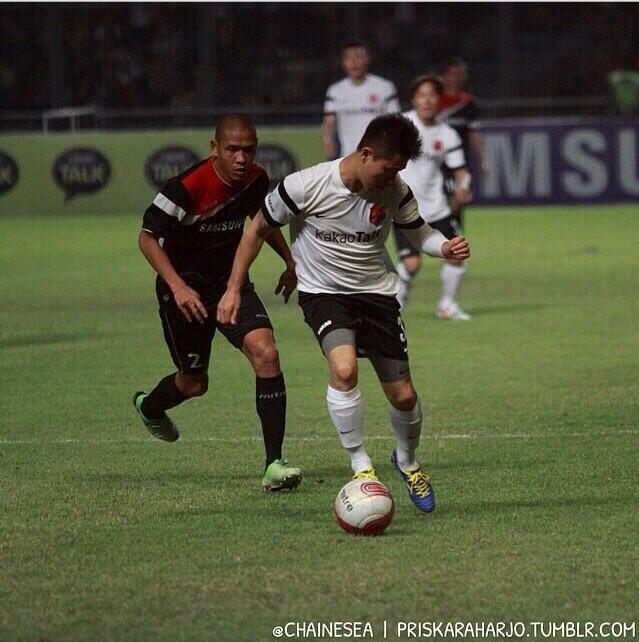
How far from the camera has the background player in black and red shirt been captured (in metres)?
7.73

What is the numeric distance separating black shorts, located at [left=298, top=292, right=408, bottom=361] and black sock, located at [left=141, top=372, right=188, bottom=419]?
1.47m

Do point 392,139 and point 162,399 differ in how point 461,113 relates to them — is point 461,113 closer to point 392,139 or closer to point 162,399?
point 162,399

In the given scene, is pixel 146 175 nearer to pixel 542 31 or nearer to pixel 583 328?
pixel 542 31

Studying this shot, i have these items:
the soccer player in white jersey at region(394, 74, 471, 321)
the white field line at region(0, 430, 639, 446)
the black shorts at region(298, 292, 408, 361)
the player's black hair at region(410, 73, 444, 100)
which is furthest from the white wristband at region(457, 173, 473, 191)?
the black shorts at region(298, 292, 408, 361)

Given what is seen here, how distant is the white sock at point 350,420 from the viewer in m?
7.14

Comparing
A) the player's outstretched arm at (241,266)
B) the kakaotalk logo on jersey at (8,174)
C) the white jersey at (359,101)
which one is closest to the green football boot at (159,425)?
the player's outstretched arm at (241,266)

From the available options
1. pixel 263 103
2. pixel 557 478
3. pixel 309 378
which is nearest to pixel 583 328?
pixel 309 378

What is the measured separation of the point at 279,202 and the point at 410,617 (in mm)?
2383

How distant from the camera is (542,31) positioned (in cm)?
2905

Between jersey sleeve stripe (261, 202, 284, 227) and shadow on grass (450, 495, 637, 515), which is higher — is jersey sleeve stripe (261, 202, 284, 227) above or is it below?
above

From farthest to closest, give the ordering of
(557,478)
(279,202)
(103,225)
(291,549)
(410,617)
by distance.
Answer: (103,225) → (557,478) → (279,202) → (291,549) → (410,617)

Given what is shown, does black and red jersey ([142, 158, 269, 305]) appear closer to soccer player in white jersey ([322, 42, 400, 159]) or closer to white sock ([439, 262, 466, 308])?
white sock ([439, 262, 466, 308])

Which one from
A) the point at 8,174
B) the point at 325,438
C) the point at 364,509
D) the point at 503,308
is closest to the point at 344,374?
the point at 364,509

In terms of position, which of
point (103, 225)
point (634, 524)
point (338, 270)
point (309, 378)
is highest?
point (338, 270)
